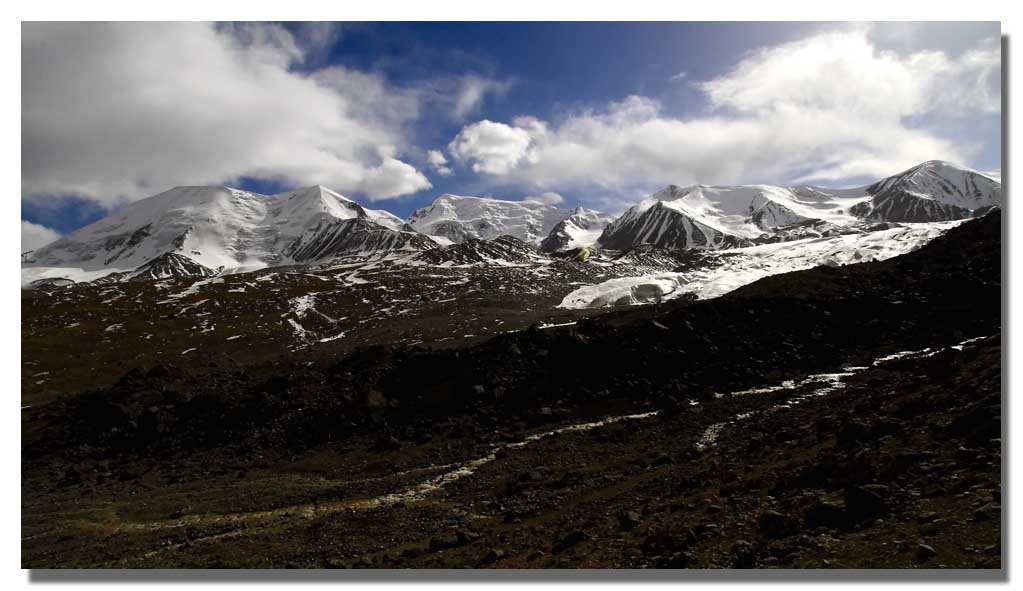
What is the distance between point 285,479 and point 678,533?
12.2m

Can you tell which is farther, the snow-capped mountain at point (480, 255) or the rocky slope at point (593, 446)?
the snow-capped mountain at point (480, 255)

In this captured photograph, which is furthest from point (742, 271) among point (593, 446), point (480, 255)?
point (480, 255)

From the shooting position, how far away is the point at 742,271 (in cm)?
6006

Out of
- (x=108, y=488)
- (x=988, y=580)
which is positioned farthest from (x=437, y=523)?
(x=108, y=488)

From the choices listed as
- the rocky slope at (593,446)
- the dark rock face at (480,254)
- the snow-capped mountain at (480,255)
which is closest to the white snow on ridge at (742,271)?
the rocky slope at (593,446)

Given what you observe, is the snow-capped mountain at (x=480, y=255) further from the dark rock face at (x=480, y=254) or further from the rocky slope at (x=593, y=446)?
the rocky slope at (x=593, y=446)

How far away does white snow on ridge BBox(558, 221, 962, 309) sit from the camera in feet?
180

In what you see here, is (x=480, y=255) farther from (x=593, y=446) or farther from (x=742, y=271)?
(x=593, y=446)

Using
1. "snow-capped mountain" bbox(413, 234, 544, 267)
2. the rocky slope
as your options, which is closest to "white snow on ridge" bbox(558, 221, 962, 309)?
the rocky slope

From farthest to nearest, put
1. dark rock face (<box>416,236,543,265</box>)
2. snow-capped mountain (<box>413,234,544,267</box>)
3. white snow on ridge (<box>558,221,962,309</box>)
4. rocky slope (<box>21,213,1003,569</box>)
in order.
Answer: dark rock face (<box>416,236,543,265</box>) → snow-capped mountain (<box>413,234,544,267</box>) → white snow on ridge (<box>558,221,962,309</box>) → rocky slope (<box>21,213,1003,569</box>)

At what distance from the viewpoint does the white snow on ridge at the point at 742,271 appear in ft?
180

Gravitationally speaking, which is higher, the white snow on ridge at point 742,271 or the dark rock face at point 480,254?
the dark rock face at point 480,254

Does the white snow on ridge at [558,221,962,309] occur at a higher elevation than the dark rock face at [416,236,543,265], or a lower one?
lower

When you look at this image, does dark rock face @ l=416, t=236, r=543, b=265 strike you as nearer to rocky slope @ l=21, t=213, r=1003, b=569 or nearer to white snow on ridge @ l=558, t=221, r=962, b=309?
white snow on ridge @ l=558, t=221, r=962, b=309
